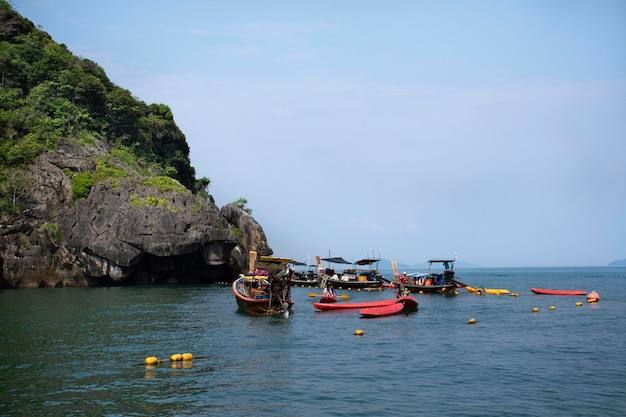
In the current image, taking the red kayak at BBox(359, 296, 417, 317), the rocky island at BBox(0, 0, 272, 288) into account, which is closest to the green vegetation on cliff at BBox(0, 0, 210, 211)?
the rocky island at BBox(0, 0, 272, 288)

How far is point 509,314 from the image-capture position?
1762 inches

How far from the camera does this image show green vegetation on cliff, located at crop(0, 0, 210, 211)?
70125 mm

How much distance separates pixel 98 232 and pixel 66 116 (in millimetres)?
22737

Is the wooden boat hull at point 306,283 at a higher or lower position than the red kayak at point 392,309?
higher

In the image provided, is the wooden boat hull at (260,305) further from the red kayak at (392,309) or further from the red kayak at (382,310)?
the red kayak at (392,309)

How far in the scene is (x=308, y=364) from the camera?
82.2ft

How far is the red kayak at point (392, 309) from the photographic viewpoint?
41541 mm

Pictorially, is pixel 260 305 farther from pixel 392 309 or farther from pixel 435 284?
pixel 435 284

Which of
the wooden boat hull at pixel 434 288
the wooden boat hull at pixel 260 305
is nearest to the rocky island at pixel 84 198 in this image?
the wooden boat hull at pixel 434 288

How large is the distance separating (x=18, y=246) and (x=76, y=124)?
2399 centimetres

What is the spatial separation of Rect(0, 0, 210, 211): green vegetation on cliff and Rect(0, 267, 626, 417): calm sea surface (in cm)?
→ 3154

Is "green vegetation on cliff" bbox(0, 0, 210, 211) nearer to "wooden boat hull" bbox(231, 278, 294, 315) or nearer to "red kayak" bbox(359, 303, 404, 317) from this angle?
"wooden boat hull" bbox(231, 278, 294, 315)

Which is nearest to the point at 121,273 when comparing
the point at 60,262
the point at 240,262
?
the point at 60,262

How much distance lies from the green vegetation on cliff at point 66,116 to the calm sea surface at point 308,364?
103 feet
